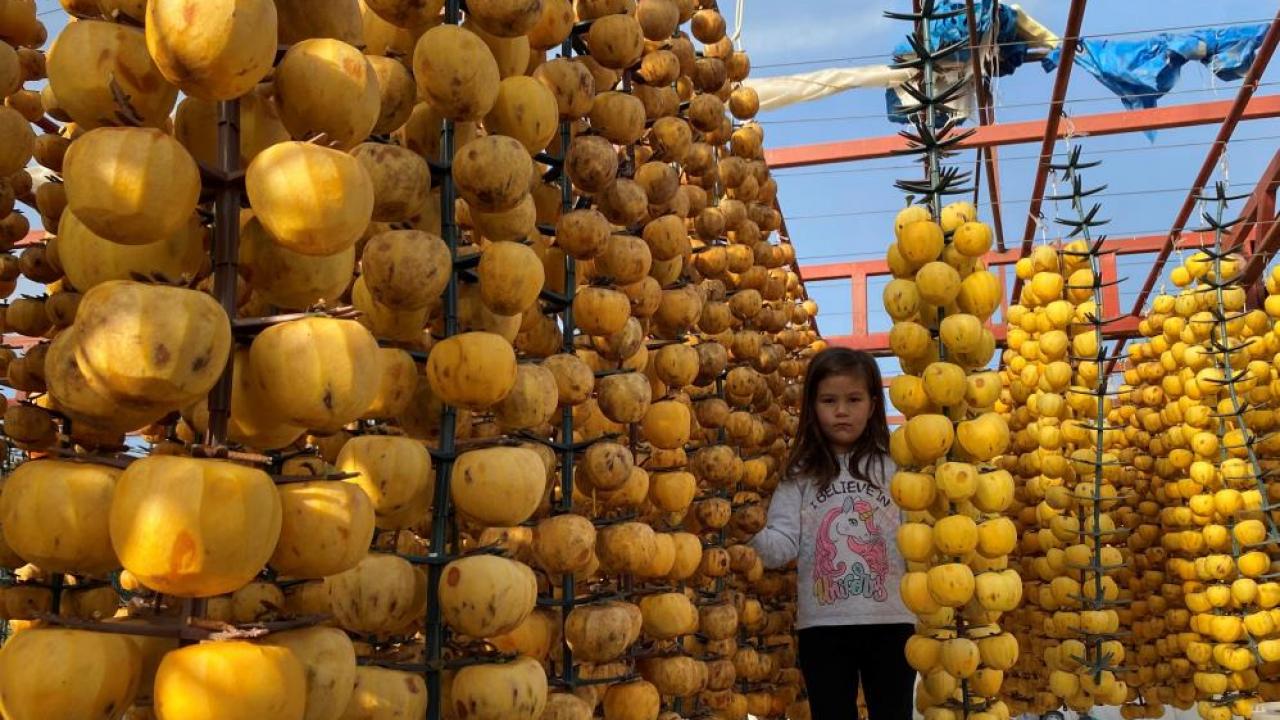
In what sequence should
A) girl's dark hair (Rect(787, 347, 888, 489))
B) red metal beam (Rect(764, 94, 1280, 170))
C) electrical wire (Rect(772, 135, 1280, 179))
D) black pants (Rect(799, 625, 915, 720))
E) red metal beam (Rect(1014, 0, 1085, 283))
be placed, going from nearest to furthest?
black pants (Rect(799, 625, 915, 720))
girl's dark hair (Rect(787, 347, 888, 489))
red metal beam (Rect(1014, 0, 1085, 283))
electrical wire (Rect(772, 135, 1280, 179))
red metal beam (Rect(764, 94, 1280, 170))

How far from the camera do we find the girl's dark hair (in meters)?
3.05

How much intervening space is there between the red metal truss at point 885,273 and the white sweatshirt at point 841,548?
498 cm

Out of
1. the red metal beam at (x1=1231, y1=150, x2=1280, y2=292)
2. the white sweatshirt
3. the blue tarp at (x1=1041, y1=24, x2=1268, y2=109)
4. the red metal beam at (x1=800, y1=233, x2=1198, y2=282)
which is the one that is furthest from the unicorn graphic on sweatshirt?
the blue tarp at (x1=1041, y1=24, x2=1268, y2=109)

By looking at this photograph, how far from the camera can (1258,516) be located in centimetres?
341

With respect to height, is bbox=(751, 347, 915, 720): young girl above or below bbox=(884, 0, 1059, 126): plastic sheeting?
below

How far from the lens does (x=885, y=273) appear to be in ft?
30.2

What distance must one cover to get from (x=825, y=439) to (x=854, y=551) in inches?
13.4

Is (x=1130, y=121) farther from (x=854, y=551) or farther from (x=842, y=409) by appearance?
(x=854, y=551)

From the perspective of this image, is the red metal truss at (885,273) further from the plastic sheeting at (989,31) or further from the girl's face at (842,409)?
the girl's face at (842,409)

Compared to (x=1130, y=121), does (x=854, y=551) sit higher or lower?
lower

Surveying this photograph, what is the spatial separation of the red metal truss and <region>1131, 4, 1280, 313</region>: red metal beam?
0.37 metres

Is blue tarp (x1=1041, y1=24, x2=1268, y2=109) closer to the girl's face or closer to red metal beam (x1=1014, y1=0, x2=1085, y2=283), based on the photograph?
red metal beam (x1=1014, y1=0, x2=1085, y2=283)

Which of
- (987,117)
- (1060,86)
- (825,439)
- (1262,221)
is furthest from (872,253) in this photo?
(825,439)

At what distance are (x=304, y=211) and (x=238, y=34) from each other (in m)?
0.14
